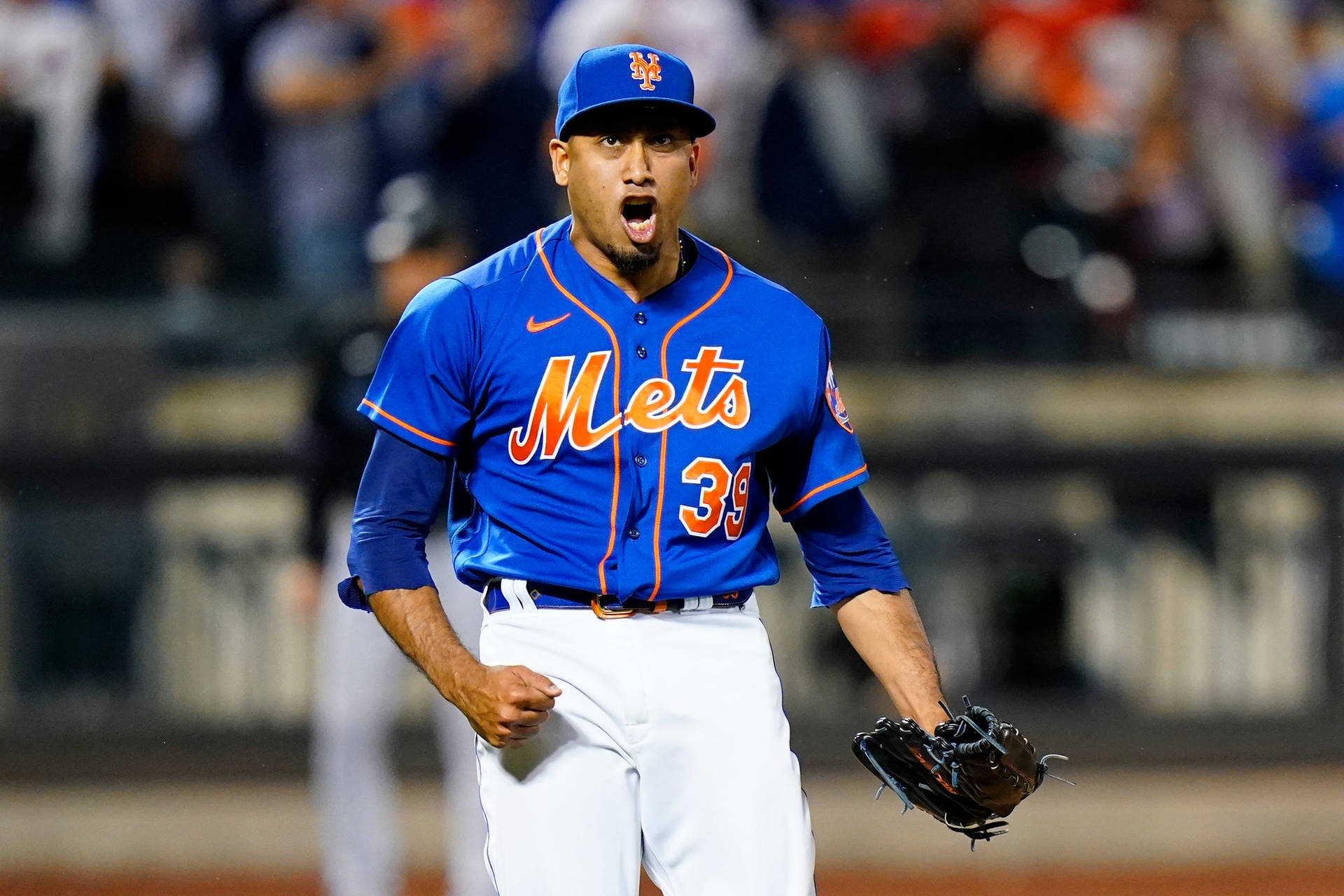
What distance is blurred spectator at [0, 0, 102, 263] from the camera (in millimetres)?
7484

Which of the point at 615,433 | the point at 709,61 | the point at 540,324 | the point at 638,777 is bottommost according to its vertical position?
the point at 638,777

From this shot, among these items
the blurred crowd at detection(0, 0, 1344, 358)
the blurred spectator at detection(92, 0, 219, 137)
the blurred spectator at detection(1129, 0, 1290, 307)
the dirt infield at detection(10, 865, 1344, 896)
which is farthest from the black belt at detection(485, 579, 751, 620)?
the blurred spectator at detection(1129, 0, 1290, 307)

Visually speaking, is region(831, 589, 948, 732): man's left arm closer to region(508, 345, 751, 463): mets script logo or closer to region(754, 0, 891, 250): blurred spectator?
region(508, 345, 751, 463): mets script logo

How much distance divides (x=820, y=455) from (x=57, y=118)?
5.70m

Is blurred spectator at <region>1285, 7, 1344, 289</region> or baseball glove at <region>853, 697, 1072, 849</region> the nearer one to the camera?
baseball glove at <region>853, 697, 1072, 849</region>

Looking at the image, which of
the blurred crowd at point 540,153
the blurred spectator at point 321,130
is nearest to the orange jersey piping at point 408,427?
the blurred crowd at point 540,153

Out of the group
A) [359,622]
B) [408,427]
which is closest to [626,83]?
[408,427]

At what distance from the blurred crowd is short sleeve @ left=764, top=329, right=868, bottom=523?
4.48 meters

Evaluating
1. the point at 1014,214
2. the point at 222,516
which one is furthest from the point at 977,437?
the point at 222,516

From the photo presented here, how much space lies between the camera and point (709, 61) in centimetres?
742

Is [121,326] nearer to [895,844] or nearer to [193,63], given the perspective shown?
[193,63]

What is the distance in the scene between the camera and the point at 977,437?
23.5 feet

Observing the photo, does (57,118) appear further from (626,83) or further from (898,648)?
(898,648)

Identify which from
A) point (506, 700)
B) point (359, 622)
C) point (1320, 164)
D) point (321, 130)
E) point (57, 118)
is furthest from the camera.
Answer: point (1320, 164)
